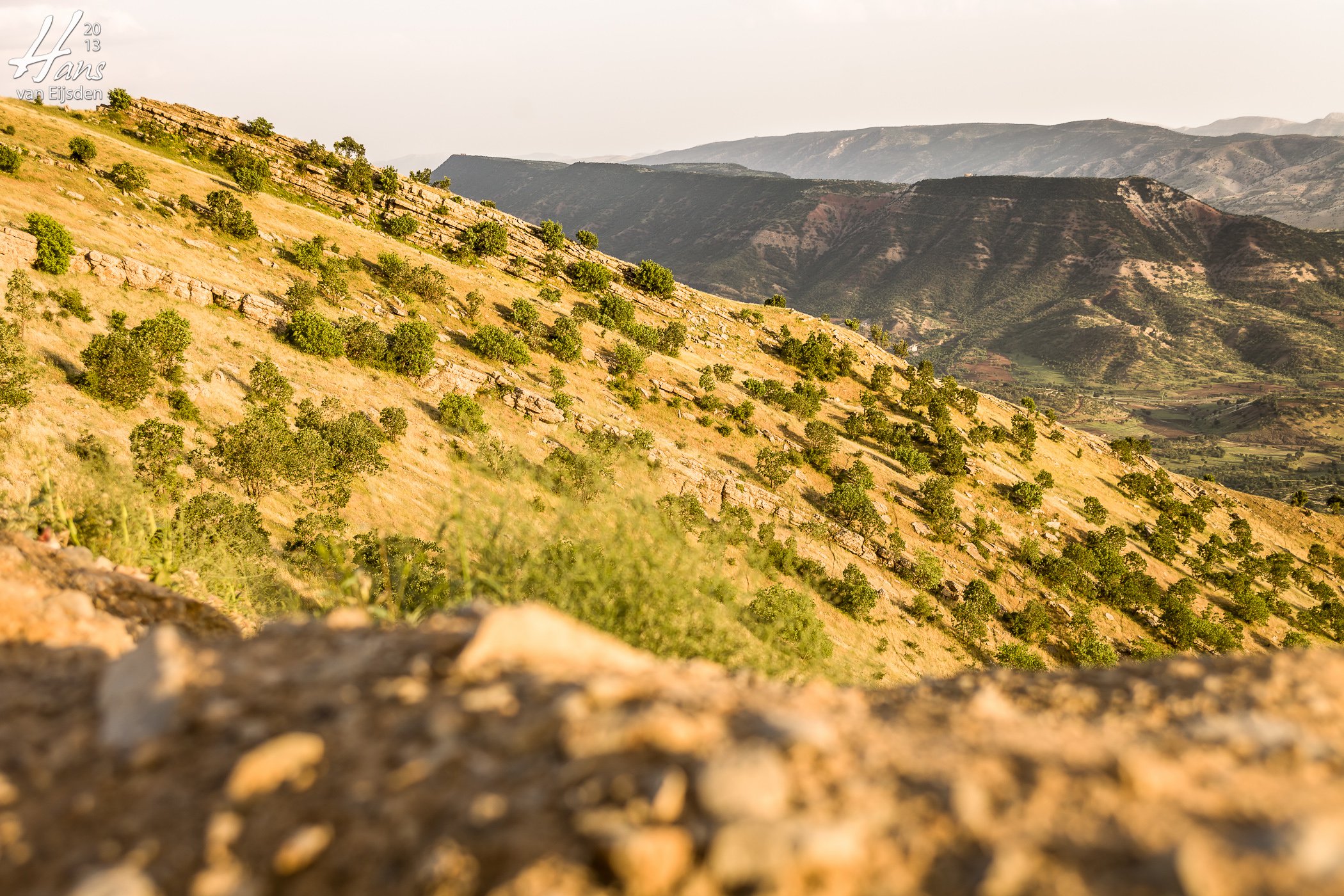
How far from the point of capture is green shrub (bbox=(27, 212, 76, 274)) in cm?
2852

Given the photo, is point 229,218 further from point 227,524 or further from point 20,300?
point 227,524

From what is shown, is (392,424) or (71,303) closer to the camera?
(71,303)

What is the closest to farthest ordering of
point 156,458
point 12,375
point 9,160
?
point 12,375 → point 156,458 → point 9,160

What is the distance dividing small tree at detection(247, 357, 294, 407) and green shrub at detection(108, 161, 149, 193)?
2873 cm

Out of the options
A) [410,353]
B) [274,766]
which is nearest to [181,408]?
[410,353]

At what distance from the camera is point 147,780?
2867 millimetres

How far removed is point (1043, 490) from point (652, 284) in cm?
4953

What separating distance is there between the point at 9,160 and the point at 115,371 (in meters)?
29.5

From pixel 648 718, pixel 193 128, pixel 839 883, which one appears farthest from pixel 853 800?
pixel 193 128

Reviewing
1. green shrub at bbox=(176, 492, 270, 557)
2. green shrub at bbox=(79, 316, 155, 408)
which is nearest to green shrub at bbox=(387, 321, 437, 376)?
green shrub at bbox=(79, 316, 155, 408)

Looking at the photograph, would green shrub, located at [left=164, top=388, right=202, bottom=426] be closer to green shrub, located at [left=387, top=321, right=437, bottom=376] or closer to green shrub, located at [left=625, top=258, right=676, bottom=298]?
green shrub, located at [left=387, top=321, right=437, bottom=376]

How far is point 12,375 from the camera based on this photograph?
20.9 m

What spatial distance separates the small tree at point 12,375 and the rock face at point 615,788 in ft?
80.4

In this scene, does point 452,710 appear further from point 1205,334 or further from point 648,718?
point 1205,334
